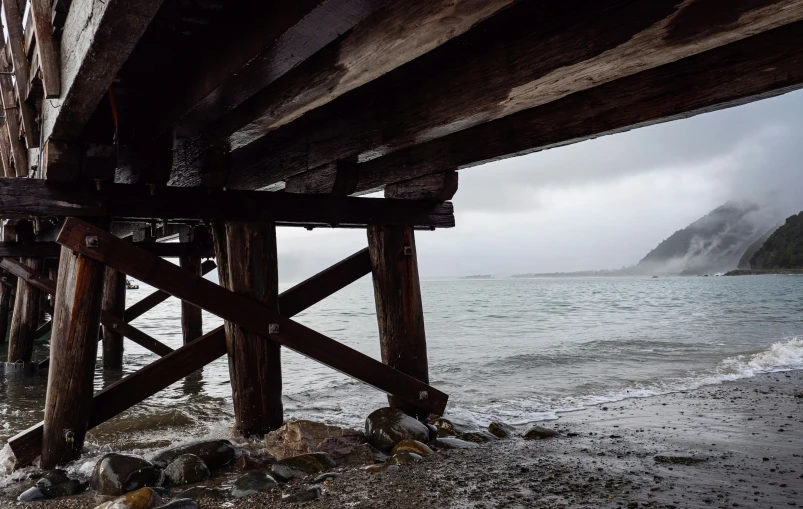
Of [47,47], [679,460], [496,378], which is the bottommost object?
[496,378]

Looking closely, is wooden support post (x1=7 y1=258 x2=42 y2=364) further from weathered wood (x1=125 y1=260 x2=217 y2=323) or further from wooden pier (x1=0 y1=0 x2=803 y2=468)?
wooden pier (x1=0 y1=0 x2=803 y2=468)

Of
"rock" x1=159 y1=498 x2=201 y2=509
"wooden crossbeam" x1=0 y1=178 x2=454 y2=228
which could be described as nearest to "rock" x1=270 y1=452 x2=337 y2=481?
"rock" x1=159 y1=498 x2=201 y2=509

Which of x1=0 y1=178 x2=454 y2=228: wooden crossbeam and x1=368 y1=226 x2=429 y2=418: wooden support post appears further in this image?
x1=368 y1=226 x2=429 y2=418: wooden support post

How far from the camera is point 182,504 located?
346cm

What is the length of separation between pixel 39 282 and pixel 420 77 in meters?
7.59

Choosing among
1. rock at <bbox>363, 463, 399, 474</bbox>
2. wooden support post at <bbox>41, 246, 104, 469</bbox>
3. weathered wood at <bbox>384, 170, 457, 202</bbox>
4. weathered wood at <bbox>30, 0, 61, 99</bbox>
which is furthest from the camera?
weathered wood at <bbox>384, 170, 457, 202</bbox>

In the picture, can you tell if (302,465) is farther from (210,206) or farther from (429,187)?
(429,187)

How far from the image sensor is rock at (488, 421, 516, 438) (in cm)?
540

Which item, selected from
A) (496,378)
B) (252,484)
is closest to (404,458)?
(252,484)

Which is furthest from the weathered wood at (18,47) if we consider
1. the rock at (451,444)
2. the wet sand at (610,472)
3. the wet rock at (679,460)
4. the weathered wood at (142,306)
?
the weathered wood at (142,306)

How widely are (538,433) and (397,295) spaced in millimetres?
1877

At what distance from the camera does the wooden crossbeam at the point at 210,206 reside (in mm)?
3869

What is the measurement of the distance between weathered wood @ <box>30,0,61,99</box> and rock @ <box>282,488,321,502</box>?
273 cm

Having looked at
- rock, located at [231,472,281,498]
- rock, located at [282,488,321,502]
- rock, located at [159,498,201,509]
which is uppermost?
rock, located at [159,498,201,509]
